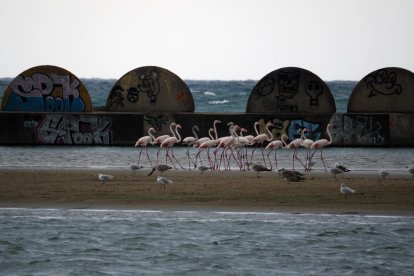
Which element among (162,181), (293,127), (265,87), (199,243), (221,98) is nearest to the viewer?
(199,243)

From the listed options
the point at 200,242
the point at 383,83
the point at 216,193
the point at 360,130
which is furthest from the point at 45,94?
the point at 200,242

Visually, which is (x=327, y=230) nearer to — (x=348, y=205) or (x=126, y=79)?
(x=348, y=205)

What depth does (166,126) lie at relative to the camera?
35844mm

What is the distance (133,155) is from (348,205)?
45.5ft

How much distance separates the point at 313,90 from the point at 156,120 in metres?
5.70

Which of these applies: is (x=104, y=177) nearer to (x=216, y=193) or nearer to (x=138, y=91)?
(x=216, y=193)

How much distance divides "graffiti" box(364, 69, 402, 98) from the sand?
12.9m

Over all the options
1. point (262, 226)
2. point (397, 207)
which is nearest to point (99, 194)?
point (262, 226)

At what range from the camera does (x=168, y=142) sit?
27.9 metres

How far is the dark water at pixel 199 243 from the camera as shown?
14.7 meters

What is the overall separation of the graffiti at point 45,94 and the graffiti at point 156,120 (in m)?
3.33

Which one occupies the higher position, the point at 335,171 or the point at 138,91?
the point at 138,91

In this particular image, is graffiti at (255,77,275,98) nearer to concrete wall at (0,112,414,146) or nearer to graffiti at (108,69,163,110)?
concrete wall at (0,112,414,146)

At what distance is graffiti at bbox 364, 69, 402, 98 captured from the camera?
121ft
